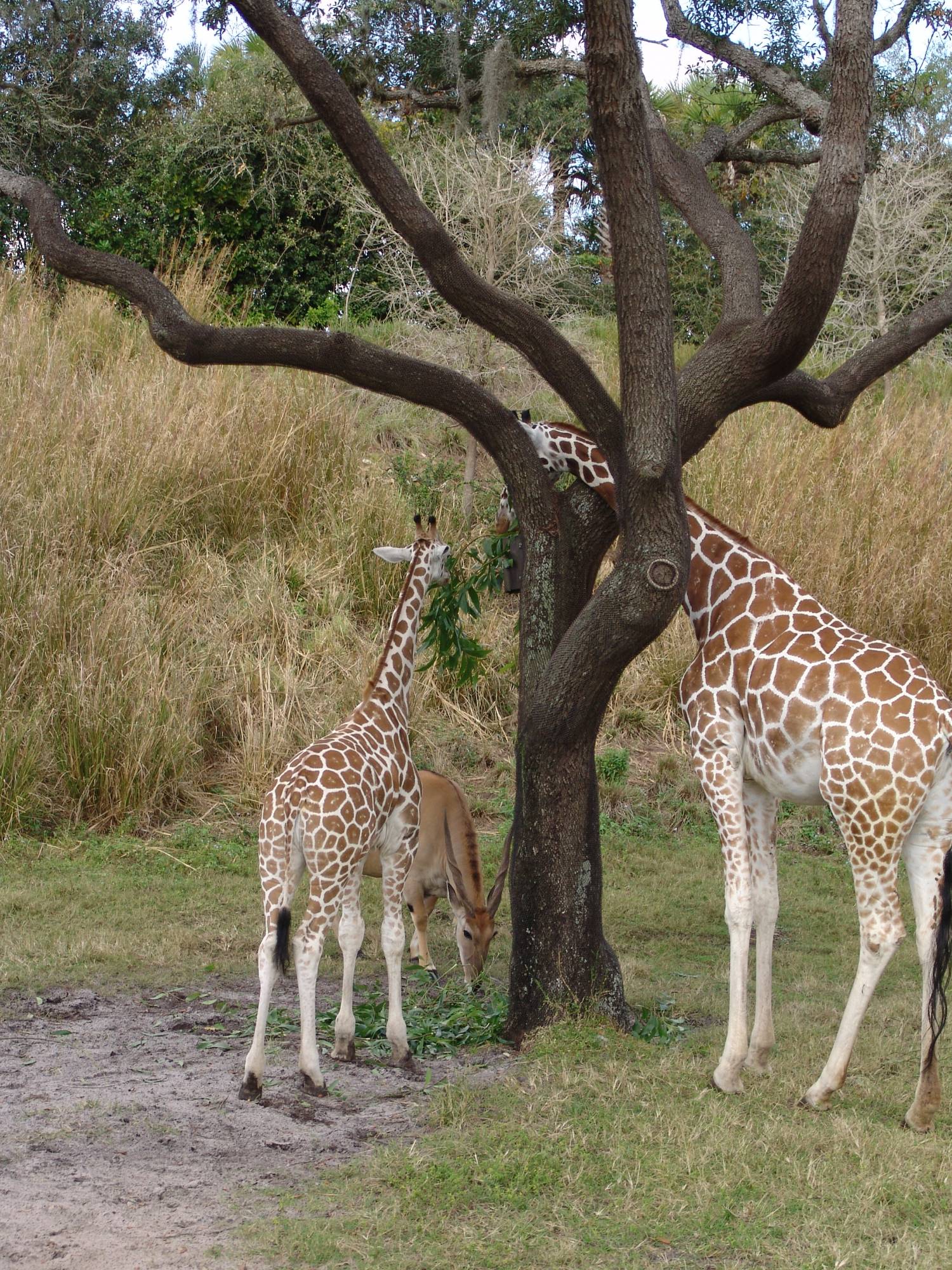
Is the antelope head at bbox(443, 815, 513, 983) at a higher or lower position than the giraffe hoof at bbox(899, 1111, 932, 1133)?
higher

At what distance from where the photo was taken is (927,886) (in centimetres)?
480

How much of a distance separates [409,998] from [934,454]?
8.29 m

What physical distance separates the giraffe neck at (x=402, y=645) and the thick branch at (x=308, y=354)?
0.90m

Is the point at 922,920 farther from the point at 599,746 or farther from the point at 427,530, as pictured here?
the point at 599,746

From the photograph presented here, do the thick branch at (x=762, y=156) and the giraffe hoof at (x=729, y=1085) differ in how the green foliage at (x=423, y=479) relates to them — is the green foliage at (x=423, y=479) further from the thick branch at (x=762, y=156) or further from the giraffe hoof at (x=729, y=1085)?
the giraffe hoof at (x=729, y=1085)

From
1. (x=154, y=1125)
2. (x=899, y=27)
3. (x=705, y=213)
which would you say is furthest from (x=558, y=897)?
(x=899, y=27)

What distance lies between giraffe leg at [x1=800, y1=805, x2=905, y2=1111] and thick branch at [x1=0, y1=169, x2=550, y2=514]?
198 cm

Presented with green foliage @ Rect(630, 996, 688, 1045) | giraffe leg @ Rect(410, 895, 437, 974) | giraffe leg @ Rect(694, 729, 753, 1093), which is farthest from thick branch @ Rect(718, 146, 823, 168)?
green foliage @ Rect(630, 996, 688, 1045)

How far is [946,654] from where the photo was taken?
35.4ft

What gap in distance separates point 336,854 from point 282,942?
40 centimetres

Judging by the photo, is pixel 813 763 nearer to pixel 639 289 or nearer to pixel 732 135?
pixel 639 289

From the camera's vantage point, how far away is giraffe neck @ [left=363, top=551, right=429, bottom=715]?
6.02m

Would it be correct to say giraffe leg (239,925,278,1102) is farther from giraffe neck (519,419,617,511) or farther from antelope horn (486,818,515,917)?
giraffe neck (519,419,617,511)

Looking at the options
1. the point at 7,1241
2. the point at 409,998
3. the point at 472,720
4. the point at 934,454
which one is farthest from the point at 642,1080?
the point at 934,454
